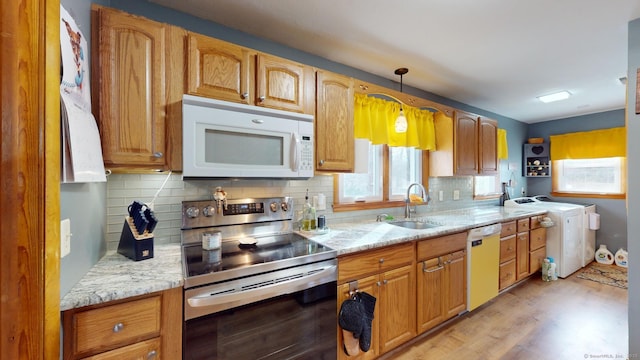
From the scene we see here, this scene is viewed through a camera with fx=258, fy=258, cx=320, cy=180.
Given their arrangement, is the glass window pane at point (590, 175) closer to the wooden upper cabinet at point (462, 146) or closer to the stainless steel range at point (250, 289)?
the wooden upper cabinet at point (462, 146)

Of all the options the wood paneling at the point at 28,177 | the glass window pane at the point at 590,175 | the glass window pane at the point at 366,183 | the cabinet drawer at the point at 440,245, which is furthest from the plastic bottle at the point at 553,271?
the wood paneling at the point at 28,177

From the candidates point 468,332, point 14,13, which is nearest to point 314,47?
point 14,13

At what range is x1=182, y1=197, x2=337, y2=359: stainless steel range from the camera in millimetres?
1097

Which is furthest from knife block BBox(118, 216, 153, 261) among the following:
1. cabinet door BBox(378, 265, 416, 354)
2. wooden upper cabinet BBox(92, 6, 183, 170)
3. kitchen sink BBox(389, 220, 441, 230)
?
kitchen sink BBox(389, 220, 441, 230)

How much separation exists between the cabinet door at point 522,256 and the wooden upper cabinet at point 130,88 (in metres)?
3.55

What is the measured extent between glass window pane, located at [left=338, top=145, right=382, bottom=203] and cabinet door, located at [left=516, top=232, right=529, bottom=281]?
1.78 m

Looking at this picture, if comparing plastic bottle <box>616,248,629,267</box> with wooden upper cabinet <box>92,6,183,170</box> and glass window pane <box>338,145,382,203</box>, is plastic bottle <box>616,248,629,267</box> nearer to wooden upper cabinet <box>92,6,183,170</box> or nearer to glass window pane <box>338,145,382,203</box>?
glass window pane <box>338,145,382,203</box>

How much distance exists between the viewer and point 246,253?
4.73 ft

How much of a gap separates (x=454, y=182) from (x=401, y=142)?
4.41ft

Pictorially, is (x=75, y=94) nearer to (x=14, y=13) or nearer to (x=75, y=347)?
(x=14, y=13)

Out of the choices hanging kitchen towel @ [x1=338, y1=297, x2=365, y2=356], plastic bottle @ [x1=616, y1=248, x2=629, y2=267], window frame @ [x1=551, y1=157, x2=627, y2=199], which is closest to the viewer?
hanging kitchen towel @ [x1=338, y1=297, x2=365, y2=356]

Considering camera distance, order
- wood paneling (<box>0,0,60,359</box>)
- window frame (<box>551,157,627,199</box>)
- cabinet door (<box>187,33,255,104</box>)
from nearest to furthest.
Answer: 1. wood paneling (<box>0,0,60,359</box>)
2. cabinet door (<box>187,33,255,104</box>)
3. window frame (<box>551,157,627,199</box>)

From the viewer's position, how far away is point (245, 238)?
170 cm

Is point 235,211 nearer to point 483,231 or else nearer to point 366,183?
point 366,183
